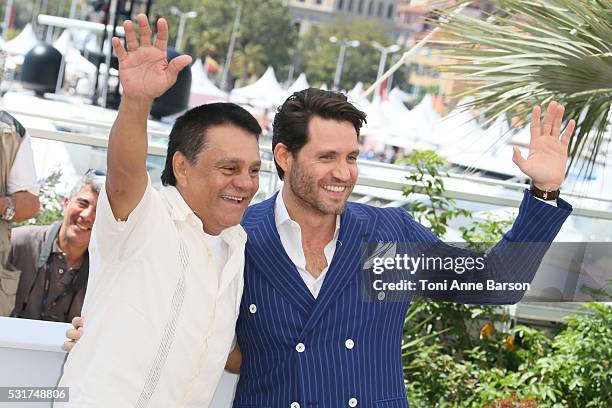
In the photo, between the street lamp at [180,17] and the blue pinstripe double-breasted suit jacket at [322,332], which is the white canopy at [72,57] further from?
the street lamp at [180,17]

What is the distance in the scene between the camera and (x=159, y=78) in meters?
2.36

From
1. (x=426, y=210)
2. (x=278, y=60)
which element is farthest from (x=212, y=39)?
(x=426, y=210)

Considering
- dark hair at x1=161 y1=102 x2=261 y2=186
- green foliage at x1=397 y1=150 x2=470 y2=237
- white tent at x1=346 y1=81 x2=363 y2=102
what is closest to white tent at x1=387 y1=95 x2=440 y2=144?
white tent at x1=346 y1=81 x2=363 y2=102

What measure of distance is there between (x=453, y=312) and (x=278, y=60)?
8445 centimetres

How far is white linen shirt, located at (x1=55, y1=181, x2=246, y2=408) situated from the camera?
8.02 feet

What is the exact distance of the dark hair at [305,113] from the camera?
2959mm

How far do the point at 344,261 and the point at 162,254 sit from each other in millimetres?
591

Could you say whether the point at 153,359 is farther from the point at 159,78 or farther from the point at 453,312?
the point at 453,312

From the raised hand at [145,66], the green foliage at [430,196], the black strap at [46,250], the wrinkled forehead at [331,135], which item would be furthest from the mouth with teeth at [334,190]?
the green foliage at [430,196]

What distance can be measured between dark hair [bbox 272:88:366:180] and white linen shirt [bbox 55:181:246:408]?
517mm

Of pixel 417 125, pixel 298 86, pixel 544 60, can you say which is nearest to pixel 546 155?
pixel 544 60

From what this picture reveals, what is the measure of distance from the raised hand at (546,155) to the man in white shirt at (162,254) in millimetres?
757

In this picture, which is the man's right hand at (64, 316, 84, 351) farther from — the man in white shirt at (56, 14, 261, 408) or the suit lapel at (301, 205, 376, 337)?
the suit lapel at (301, 205, 376, 337)

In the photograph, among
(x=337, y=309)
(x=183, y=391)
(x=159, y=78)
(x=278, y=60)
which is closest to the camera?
(x=159, y=78)
